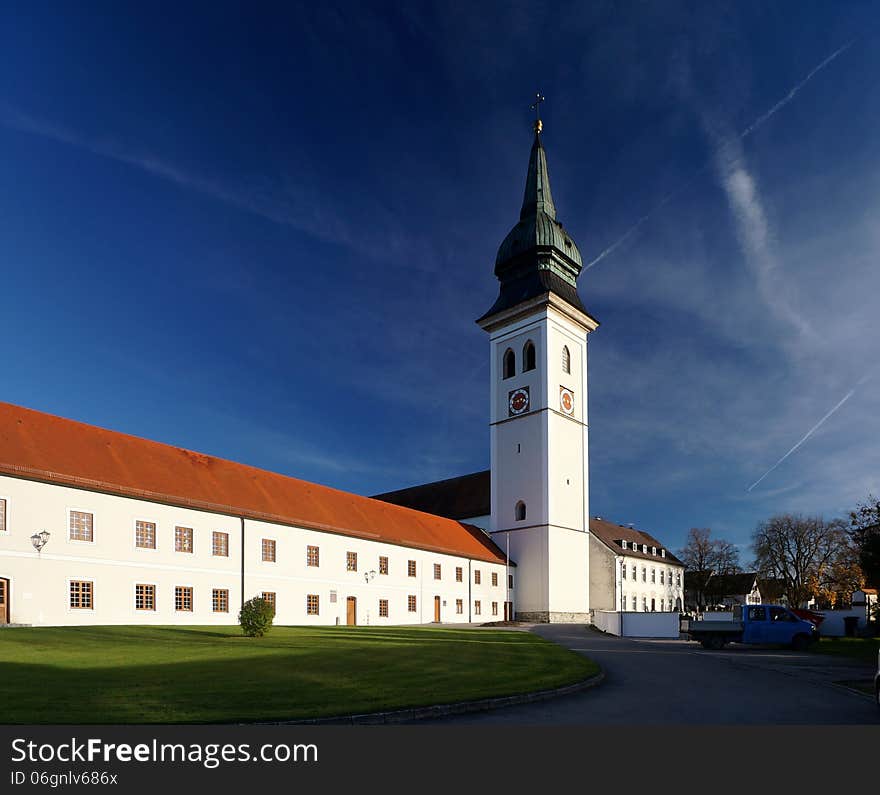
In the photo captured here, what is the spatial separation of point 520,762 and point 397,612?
1438 inches

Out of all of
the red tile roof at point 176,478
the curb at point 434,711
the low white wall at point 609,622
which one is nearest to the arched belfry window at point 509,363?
the red tile roof at point 176,478

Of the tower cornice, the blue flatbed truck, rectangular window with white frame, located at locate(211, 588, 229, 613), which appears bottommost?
the blue flatbed truck

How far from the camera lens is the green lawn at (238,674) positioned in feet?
36.5

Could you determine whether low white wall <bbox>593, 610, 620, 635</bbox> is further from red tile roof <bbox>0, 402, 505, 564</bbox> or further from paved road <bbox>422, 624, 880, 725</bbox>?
paved road <bbox>422, 624, 880, 725</bbox>

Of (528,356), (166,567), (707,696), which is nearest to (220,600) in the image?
(166,567)

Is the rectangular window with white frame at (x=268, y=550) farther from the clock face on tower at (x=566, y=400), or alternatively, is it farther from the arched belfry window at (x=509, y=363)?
the arched belfry window at (x=509, y=363)

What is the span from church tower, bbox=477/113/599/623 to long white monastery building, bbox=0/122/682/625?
0.14 m

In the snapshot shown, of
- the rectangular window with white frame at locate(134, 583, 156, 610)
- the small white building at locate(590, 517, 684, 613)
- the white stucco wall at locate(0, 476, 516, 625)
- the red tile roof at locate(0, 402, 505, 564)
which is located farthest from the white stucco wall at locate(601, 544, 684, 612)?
the rectangular window with white frame at locate(134, 583, 156, 610)

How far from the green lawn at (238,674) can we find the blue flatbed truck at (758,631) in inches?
377

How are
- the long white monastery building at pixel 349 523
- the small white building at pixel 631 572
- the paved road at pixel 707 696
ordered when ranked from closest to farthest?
the paved road at pixel 707 696 → the long white monastery building at pixel 349 523 → the small white building at pixel 631 572

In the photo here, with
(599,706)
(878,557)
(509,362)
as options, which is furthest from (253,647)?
(509,362)

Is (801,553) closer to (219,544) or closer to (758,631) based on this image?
(758,631)

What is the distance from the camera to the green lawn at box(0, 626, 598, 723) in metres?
11.1

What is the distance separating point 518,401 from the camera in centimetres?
5888
